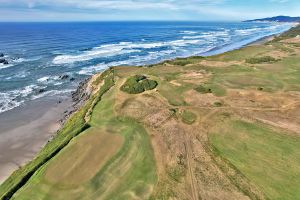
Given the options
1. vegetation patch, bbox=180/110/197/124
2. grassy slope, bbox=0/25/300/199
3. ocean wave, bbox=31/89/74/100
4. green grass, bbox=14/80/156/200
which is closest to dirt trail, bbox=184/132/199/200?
grassy slope, bbox=0/25/300/199

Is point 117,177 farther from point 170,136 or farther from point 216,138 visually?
point 216,138

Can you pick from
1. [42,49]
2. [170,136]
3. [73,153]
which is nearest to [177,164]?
[170,136]

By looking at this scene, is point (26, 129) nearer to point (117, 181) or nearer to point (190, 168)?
point (117, 181)

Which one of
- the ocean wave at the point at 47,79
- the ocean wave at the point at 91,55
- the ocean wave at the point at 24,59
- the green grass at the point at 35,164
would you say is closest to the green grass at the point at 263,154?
the green grass at the point at 35,164

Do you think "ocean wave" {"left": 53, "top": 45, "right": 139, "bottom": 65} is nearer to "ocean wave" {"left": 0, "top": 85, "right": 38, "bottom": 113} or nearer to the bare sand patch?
"ocean wave" {"left": 0, "top": 85, "right": 38, "bottom": 113}

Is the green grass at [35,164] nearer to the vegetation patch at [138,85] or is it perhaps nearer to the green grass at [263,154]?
the vegetation patch at [138,85]

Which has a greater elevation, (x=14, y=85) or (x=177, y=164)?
(x=177, y=164)
